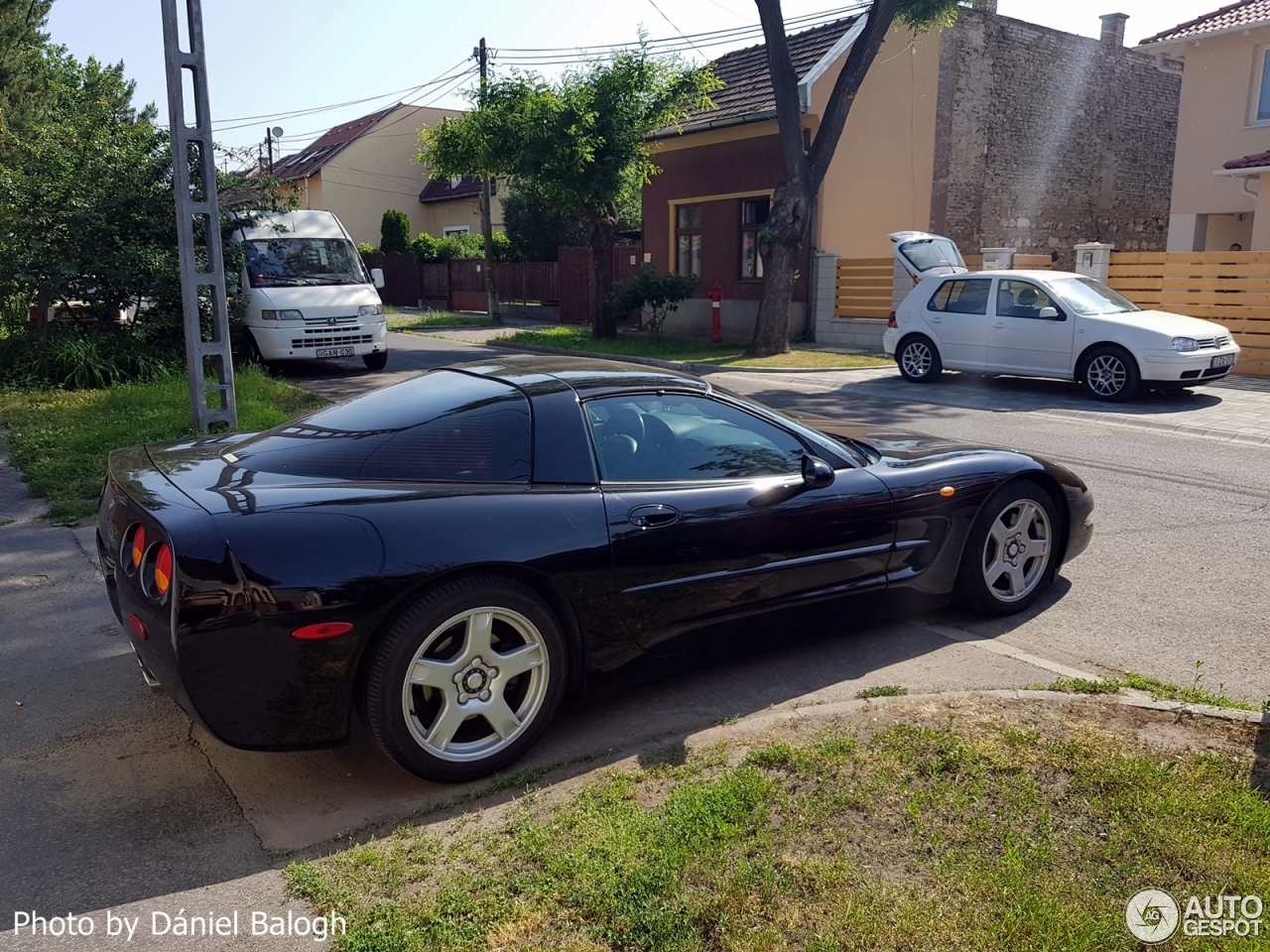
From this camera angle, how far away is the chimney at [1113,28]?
86.1 feet

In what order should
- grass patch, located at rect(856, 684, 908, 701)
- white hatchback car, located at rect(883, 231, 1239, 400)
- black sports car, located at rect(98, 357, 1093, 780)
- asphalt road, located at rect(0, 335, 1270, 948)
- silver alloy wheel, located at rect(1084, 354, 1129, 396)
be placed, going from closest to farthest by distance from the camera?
asphalt road, located at rect(0, 335, 1270, 948) < black sports car, located at rect(98, 357, 1093, 780) < grass patch, located at rect(856, 684, 908, 701) < white hatchback car, located at rect(883, 231, 1239, 400) < silver alloy wheel, located at rect(1084, 354, 1129, 396)

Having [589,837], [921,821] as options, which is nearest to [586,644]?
[589,837]

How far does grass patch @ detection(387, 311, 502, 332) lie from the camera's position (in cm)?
2617

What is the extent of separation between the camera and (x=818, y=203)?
70.9 feet

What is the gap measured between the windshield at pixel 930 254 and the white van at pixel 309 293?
328 inches

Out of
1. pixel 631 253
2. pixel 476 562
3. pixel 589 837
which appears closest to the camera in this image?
pixel 589 837

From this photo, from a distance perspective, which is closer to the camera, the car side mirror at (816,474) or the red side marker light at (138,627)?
the red side marker light at (138,627)

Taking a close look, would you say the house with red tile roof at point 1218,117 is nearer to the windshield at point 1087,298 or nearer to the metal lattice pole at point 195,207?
the windshield at point 1087,298

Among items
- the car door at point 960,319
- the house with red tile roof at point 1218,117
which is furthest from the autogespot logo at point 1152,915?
the house with red tile roof at point 1218,117

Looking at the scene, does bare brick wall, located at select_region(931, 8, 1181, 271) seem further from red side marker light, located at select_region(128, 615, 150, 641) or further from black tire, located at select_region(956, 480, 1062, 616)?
red side marker light, located at select_region(128, 615, 150, 641)

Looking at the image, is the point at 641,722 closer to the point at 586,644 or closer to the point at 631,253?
the point at 586,644

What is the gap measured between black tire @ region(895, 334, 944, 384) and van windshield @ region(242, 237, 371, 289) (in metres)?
8.27

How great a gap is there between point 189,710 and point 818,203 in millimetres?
20241

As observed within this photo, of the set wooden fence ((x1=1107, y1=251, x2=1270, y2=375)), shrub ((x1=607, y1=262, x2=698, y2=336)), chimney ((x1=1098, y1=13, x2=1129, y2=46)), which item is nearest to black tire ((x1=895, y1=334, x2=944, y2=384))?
wooden fence ((x1=1107, y1=251, x2=1270, y2=375))
